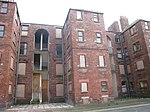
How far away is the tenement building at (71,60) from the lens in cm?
1909

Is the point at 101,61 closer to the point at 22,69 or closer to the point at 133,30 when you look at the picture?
the point at 133,30

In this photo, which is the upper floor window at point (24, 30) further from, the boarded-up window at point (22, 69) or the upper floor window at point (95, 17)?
the upper floor window at point (95, 17)

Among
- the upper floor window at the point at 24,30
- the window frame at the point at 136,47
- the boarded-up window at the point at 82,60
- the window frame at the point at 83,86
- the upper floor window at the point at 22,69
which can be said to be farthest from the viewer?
the upper floor window at the point at 24,30

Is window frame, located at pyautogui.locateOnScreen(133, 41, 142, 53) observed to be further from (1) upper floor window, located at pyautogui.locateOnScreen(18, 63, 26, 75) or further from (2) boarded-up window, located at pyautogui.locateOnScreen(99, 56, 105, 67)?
(1) upper floor window, located at pyautogui.locateOnScreen(18, 63, 26, 75)

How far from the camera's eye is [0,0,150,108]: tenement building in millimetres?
19094

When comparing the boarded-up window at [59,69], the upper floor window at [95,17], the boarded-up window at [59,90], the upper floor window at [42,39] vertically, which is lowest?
the boarded-up window at [59,90]

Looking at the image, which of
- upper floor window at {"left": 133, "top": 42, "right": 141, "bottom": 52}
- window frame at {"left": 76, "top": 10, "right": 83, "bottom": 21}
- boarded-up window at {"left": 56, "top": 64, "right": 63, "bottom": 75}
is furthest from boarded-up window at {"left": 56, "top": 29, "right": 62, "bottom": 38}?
upper floor window at {"left": 133, "top": 42, "right": 141, "bottom": 52}

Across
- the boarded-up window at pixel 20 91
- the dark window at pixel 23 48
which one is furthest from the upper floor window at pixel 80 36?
the boarded-up window at pixel 20 91

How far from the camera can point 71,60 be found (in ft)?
66.8

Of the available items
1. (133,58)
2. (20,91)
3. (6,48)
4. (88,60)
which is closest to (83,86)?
(88,60)

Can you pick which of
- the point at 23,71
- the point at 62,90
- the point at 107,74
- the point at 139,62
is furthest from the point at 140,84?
the point at 23,71

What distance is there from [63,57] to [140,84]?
541 inches

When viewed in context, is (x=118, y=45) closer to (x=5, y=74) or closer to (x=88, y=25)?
(x=88, y=25)

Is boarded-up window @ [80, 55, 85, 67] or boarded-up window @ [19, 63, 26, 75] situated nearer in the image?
boarded-up window @ [80, 55, 85, 67]
